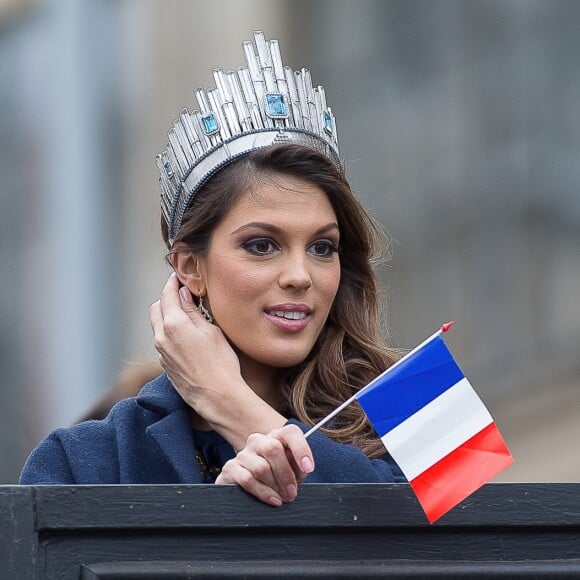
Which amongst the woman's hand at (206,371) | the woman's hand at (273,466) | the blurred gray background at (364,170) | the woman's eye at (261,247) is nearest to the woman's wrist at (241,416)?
the woman's hand at (206,371)

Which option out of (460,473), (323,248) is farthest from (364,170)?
(460,473)

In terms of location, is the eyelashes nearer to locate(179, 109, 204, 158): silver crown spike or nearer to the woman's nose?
the woman's nose

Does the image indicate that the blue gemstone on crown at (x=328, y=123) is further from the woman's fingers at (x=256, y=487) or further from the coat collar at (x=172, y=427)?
the woman's fingers at (x=256, y=487)

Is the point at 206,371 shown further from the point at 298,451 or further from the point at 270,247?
the point at 298,451

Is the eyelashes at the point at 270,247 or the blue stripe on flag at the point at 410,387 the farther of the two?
the eyelashes at the point at 270,247

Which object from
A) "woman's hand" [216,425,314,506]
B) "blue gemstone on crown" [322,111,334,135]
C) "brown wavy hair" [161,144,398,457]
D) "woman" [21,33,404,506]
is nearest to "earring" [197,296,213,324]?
"woman" [21,33,404,506]

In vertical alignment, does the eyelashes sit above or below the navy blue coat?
above

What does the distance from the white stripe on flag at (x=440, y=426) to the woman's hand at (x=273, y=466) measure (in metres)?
0.13

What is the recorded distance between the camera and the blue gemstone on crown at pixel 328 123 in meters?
3.32

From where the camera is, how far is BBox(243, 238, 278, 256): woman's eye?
9.92 feet

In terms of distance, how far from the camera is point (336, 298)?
3.30 m

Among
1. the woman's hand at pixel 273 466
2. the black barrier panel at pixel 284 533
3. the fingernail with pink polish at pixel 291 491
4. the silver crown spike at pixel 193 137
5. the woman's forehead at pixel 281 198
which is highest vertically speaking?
the silver crown spike at pixel 193 137

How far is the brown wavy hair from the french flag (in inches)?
23.4

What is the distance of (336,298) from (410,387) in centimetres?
87
